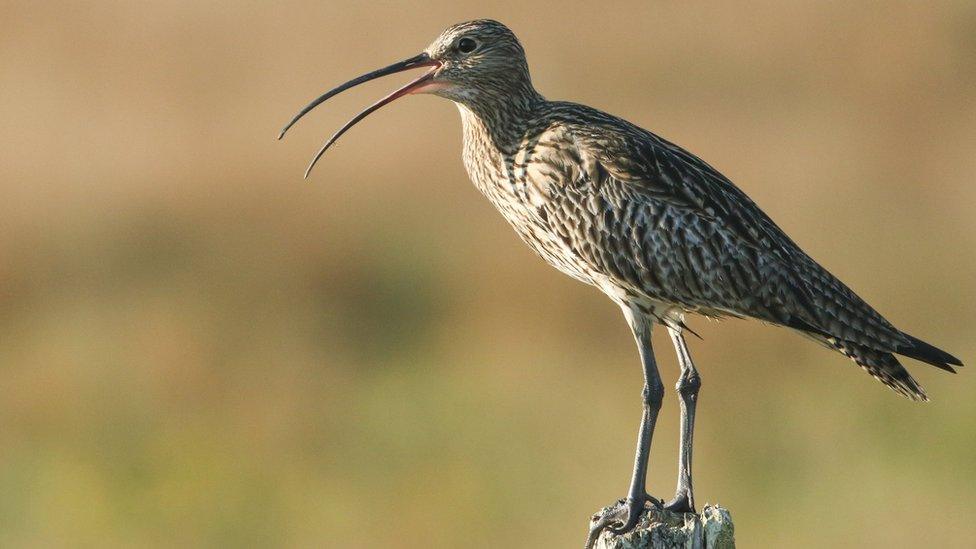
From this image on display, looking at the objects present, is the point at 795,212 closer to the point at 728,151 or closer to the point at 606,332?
the point at 728,151

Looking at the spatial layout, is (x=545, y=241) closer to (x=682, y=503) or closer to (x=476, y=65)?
(x=476, y=65)

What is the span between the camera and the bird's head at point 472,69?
916 cm

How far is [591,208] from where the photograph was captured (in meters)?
8.88

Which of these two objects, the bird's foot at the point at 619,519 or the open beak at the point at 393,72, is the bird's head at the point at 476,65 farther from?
the bird's foot at the point at 619,519

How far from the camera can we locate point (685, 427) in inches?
357

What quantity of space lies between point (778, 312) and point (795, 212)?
7935 millimetres

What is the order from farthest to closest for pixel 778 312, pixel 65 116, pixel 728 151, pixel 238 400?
pixel 65 116, pixel 728 151, pixel 238 400, pixel 778 312

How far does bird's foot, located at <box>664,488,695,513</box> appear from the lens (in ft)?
28.7

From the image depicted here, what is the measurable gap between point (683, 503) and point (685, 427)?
46 centimetres

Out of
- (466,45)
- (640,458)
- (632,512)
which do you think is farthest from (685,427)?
(466,45)

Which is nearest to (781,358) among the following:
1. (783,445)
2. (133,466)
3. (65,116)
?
(783,445)

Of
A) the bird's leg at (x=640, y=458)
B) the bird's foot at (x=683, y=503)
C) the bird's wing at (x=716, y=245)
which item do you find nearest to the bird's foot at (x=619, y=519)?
the bird's leg at (x=640, y=458)

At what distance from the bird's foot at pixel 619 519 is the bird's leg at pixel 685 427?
0.73ft

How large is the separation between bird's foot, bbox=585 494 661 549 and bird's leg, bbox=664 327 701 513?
223 mm
